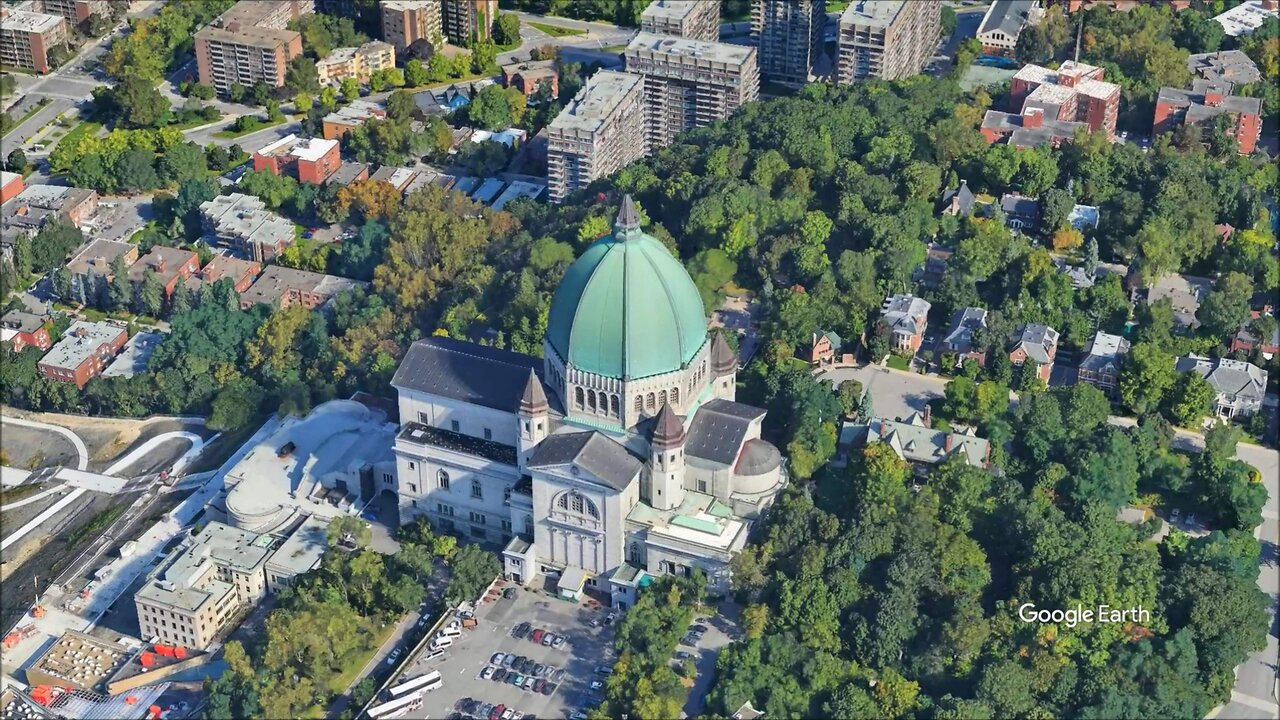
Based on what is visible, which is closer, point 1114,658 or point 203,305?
point 1114,658

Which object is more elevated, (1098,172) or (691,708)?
(1098,172)

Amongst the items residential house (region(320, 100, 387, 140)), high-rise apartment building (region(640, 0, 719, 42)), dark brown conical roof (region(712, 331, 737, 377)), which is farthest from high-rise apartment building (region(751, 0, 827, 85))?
dark brown conical roof (region(712, 331, 737, 377))

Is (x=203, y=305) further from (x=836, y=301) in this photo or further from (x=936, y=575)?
(x=936, y=575)

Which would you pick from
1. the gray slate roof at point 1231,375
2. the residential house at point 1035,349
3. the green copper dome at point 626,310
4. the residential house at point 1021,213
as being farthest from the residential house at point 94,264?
the gray slate roof at point 1231,375

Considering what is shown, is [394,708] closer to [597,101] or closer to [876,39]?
[597,101]

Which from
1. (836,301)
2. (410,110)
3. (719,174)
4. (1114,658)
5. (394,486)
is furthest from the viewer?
(410,110)

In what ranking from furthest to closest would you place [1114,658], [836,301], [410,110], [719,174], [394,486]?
1. [410,110]
2. [719,174]
3. [836,301]
4. [394,486]
5. [1114,658]

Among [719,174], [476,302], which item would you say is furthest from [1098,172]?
[476,302]
